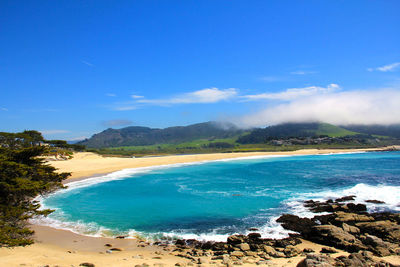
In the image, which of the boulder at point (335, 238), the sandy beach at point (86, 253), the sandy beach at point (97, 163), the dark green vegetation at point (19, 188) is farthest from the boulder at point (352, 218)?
the sandy beach at point (97, 163)

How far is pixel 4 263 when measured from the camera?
9.09 meters

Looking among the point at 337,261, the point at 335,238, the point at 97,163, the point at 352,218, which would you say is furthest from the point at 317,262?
Result: the point at 97,163

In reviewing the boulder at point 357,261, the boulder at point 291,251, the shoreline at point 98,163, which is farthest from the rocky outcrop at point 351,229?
the shoreline at point 98,163

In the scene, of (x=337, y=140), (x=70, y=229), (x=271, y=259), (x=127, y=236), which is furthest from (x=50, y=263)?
(x=337, y=140)

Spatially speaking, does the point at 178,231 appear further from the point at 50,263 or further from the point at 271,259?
the point at 50,263

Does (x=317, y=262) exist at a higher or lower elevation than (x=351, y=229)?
higher

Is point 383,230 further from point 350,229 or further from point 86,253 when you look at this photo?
point 86,253

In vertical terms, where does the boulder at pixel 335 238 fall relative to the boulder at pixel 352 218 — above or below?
above

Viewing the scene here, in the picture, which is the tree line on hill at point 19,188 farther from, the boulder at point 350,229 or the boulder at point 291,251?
the boulder at point 350,229

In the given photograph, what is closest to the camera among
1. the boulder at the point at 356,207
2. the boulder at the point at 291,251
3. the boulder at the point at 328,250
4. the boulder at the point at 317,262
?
the boulder at the point at 317,262

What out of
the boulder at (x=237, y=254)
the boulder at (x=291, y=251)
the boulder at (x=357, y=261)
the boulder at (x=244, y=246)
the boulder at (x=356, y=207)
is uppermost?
the boulder at (x=357, y=261)

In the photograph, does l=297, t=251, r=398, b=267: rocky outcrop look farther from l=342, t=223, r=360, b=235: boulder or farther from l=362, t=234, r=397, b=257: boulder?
l=342, t=223, r=360, b=235: boulder

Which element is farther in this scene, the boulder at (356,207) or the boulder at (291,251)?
the boulder at (356,207)

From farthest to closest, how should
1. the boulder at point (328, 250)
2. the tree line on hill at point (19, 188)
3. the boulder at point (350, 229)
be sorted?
the boulder at point (350, 229) < the boulder at point (328, 250) < the tree line on hill at point (19, 188)
